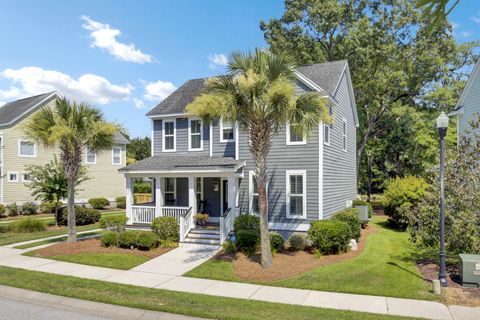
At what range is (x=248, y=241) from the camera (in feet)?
44.8

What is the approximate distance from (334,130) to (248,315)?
12.4 metres

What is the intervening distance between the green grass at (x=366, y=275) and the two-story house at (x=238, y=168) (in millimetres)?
3225

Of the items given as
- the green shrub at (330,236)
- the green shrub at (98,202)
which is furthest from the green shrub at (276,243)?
the green shrub at (98,202)

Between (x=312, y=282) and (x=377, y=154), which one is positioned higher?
(x=377, y=154)

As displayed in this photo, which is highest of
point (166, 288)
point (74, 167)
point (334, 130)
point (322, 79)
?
point (322, 79)

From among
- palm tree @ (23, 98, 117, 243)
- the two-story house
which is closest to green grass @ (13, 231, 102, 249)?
palm tree @ (23, 98, 117, 243)

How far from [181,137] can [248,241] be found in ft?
26.9

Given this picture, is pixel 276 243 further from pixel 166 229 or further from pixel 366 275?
pixel 166 229

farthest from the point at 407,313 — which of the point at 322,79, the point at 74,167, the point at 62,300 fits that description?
the point at 74,167

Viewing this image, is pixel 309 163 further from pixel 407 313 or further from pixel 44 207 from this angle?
pixel 44 207

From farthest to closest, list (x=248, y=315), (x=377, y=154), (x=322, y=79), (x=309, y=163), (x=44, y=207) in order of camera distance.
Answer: (x=377, y=154) < (x=44, y=207) < (x=322, y=79) < (x=309, y=163) < (x=248, y=315)

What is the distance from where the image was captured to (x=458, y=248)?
496 inches

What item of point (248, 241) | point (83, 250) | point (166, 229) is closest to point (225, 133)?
point (166, 229)

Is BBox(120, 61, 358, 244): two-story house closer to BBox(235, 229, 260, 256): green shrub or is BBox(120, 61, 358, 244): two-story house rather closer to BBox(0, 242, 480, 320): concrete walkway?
BBox(235, 229, 260, 256): green shrub
